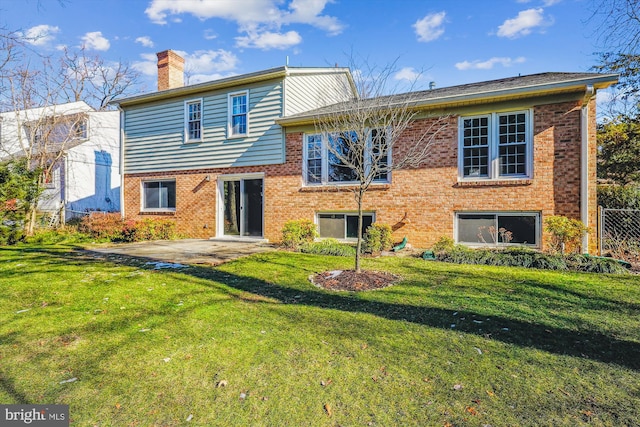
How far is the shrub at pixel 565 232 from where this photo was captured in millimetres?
7750

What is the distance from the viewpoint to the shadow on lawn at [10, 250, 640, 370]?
330cm

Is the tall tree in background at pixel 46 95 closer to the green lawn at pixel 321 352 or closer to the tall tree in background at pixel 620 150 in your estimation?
the green lawn at pixel 321 352

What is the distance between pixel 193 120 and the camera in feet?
44.4

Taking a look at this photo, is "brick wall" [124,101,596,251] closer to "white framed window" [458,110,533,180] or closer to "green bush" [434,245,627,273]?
"white framed window" [458,110,533,180]

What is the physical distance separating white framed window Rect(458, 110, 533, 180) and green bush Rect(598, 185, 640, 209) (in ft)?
14.0

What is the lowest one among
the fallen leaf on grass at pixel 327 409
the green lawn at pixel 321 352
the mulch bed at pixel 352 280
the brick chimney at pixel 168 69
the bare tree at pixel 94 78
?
the fallen leaf on grass at pixel 327 409

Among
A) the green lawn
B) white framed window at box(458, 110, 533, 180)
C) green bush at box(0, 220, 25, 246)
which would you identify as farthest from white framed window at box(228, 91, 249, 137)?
the green lawn

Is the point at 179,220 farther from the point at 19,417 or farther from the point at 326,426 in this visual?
the point at 326,426

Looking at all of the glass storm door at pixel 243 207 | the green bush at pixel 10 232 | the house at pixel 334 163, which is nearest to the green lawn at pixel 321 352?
the house at pixel 334 163

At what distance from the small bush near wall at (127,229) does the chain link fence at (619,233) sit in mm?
13663

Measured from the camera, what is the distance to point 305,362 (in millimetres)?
3141

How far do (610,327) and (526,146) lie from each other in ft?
20.6

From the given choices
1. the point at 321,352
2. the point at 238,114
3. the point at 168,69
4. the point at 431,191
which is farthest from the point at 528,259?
the point at 168,69

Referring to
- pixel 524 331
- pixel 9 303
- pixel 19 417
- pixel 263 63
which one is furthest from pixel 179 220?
pixel 524 331
